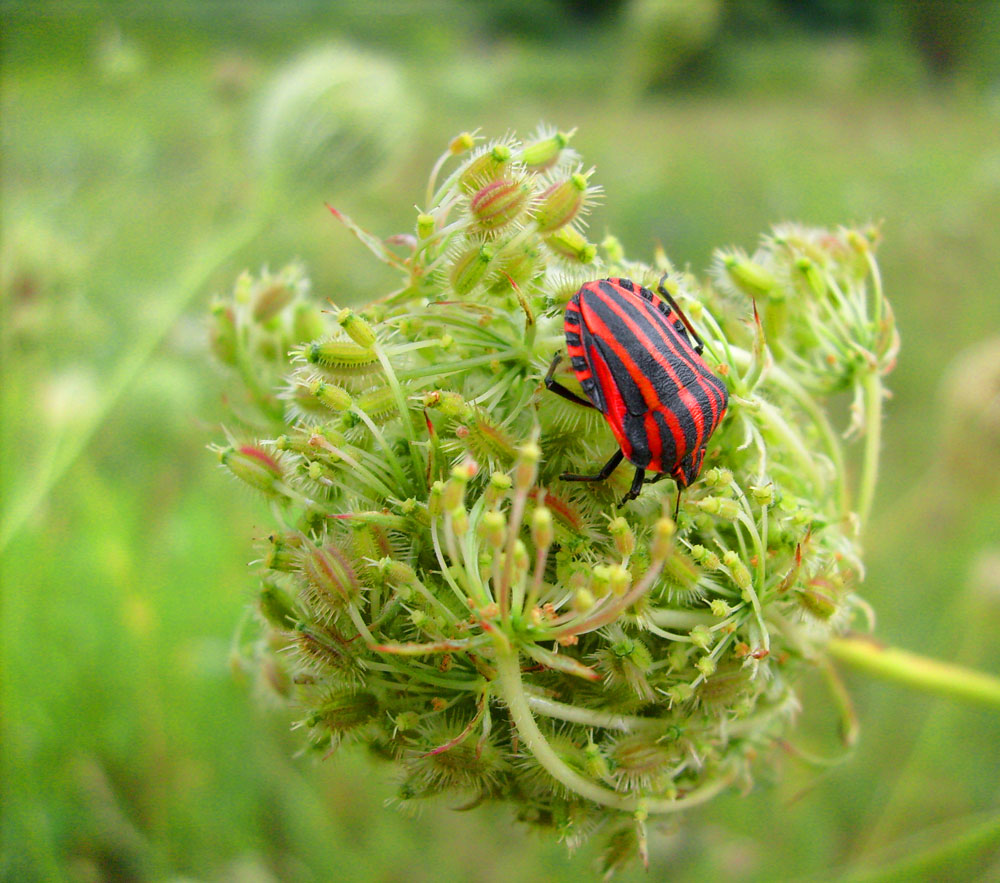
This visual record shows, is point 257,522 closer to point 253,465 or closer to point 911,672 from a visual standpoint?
point 253,465

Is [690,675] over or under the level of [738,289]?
under

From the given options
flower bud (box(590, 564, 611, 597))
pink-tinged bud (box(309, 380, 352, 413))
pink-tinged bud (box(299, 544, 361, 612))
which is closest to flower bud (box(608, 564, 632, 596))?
flower bud (box(590, 564, 611, 597))

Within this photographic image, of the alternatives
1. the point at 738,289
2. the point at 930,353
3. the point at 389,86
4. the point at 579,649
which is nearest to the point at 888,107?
the point at 930,353

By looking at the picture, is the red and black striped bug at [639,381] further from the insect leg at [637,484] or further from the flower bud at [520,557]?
the flower bud at [520,557]

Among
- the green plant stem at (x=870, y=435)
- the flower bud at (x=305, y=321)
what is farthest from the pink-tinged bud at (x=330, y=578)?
the green plant stem at (x=870, y=435)

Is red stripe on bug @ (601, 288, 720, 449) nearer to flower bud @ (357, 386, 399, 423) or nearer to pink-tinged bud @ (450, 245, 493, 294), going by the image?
pink-tinged bud @ (450, 245, 493, 294)

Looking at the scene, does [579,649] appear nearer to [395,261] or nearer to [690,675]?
[690,675]

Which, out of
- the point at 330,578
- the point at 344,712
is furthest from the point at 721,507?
the point at 344,712
